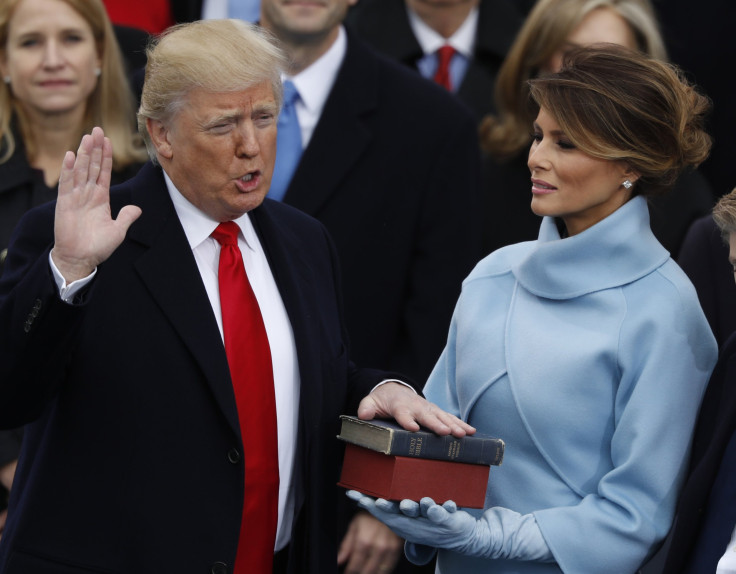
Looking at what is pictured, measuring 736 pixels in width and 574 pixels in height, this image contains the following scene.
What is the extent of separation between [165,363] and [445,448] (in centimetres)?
71

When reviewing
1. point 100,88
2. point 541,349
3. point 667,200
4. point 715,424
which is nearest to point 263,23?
point 100,88

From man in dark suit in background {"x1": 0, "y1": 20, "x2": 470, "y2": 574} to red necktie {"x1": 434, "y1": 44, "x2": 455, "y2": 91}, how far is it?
233 centimetres

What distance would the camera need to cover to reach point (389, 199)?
4.34 m

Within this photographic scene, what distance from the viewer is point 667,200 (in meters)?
4.77

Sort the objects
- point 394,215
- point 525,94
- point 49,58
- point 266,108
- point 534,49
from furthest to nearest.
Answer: point 534,49, point 525,94, point 49,58, point 394,215, point 266,108

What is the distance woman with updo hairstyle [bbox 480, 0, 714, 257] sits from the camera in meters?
4.86

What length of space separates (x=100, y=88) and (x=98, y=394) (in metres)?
1.90

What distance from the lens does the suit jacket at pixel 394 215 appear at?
14.1 feet

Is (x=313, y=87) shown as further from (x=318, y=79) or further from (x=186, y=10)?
(x=186, y=10)

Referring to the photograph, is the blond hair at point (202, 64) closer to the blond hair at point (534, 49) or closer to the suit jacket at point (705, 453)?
the suit jacket at point (705, 453)

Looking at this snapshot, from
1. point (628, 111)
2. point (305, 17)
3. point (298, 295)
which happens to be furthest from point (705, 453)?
point (305, 17)

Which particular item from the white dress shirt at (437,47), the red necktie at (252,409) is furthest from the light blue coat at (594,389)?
the white dress shirt at (437,47)

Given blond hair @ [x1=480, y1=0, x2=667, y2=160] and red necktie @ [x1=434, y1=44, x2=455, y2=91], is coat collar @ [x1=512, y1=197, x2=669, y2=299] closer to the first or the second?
blond hair @ [x1=480, y1=0, x2=667, y2=160]

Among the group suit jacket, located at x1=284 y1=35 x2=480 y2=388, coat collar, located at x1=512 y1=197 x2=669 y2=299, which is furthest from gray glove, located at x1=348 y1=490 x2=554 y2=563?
suit jacket, located at x1=284 y1=35 x2=480 y2=388
